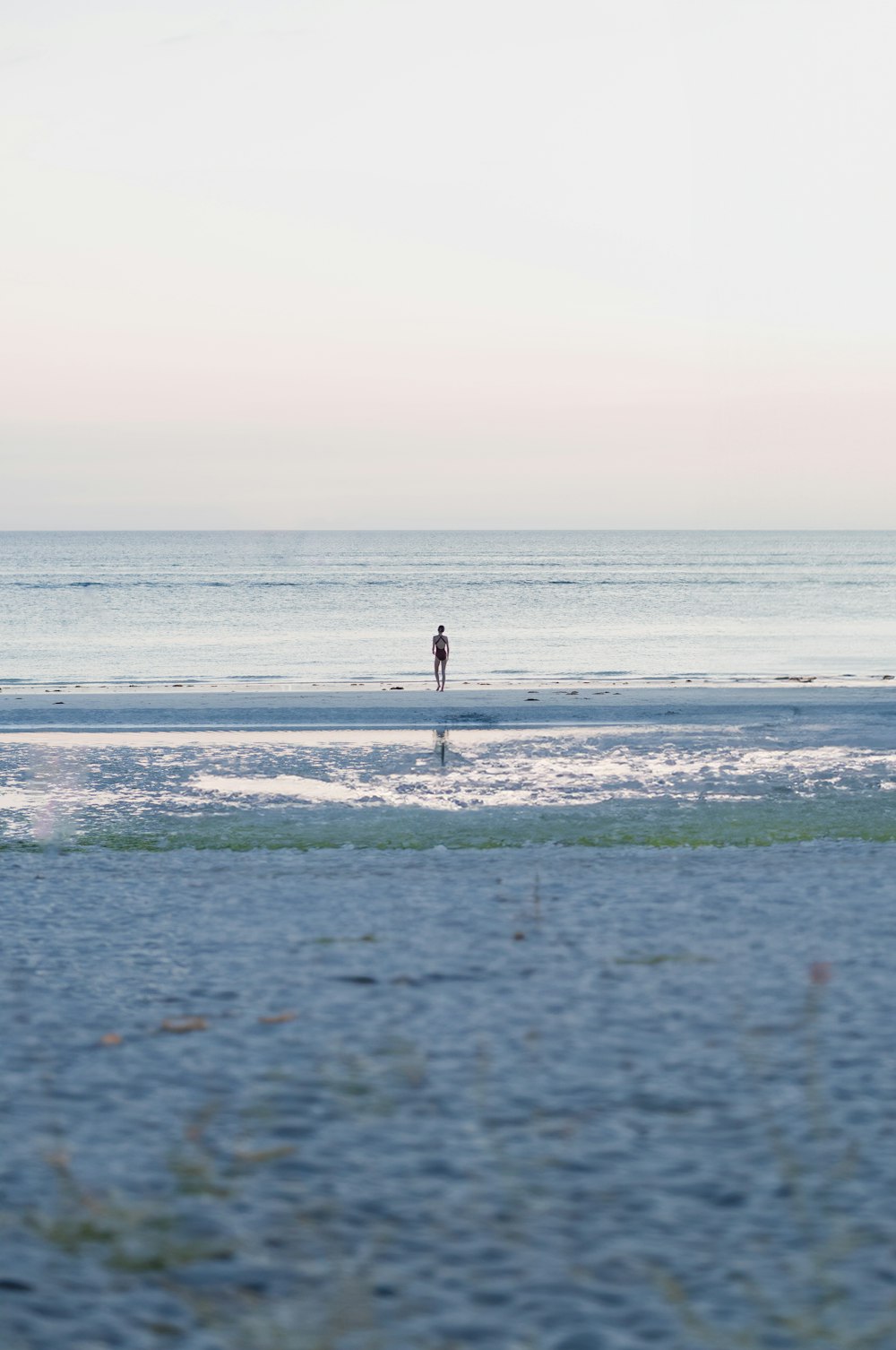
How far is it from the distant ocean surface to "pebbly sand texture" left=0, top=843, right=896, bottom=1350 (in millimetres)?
34964

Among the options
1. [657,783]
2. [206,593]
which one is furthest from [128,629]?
[657,783]

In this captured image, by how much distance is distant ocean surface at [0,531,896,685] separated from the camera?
184ft

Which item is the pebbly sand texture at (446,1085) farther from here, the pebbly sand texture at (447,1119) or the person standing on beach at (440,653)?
the person standing on beach at (440,653)

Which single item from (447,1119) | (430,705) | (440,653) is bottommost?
(447,1119)

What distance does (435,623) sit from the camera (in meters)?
88.6

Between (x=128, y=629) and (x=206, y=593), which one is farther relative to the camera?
(x=206, y=593)

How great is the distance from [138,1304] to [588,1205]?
8.06 feet

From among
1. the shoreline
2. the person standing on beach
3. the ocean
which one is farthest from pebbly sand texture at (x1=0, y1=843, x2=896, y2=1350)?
the person standing on beach

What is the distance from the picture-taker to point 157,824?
1945cm

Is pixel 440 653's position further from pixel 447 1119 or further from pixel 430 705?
pixel 447 1119

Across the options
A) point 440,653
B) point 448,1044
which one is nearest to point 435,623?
point 440,653

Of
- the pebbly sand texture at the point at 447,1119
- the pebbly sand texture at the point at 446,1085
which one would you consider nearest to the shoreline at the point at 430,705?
the pebbly sand texture at the point at 446,1085

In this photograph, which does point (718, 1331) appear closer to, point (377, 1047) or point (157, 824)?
point (377, 1047)

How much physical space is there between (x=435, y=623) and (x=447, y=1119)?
8014 centimetres
